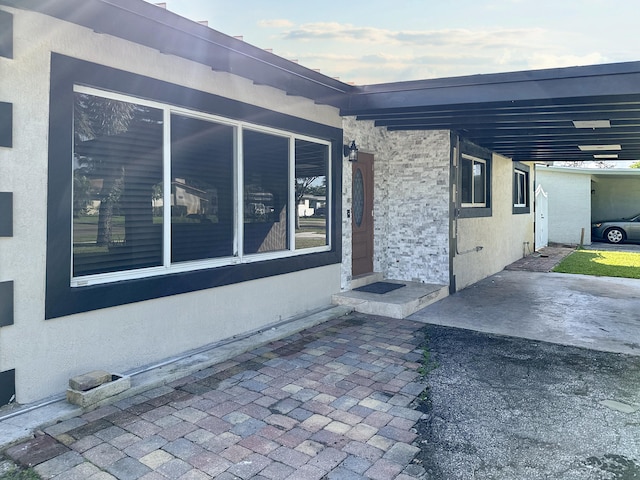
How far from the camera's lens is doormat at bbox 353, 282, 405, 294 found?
7035 millimetres

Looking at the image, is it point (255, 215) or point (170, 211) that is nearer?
point (170, 211)

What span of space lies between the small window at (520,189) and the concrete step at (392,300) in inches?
268

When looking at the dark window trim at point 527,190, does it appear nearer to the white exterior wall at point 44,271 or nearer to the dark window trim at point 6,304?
the white exterior wall at point 44,271

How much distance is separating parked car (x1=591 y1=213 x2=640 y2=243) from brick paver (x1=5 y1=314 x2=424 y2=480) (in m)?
16.6

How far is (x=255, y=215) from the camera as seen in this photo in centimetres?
543

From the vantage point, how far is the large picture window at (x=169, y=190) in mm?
3688

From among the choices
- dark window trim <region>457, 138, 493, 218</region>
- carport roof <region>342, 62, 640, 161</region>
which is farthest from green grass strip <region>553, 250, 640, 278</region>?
carport roof <region>342, 62, 640, 161</region>

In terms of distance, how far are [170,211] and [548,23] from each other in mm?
7693

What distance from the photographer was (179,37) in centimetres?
367

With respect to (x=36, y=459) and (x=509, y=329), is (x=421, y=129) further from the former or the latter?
(x=36, y=459)

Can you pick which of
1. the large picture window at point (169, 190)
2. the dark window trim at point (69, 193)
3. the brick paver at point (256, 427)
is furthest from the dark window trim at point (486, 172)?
the brick paver at point (256, 427)

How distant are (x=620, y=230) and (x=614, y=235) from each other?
0.27m

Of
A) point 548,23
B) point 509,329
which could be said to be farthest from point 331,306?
point 548,23

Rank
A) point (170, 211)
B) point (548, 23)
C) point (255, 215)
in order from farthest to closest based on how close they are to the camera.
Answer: point (548, 23), point (255, 215), point (170, 211)
